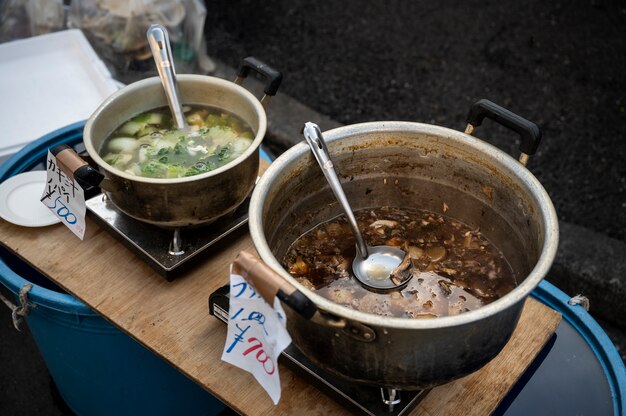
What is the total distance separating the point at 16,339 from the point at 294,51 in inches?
103

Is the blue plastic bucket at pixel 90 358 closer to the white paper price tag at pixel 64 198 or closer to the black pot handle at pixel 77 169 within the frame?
the white paper price tag at pixel 64 198

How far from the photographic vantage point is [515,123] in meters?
1.79

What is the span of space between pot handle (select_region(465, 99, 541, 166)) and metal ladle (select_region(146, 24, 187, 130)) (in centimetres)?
92

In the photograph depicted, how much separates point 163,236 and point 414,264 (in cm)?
77

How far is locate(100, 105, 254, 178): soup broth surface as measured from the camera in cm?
206

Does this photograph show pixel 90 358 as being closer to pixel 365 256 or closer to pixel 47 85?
pixel 365 256

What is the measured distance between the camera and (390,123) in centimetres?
188

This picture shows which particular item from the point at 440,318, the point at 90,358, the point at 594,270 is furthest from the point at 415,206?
the point at 594,270

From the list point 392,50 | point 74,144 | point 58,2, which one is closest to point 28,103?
point 74,144

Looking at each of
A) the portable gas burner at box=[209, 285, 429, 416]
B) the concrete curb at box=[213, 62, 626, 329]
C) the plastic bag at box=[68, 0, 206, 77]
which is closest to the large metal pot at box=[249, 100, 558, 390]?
the portable gas burner at box=[209, 285, 429, 416]

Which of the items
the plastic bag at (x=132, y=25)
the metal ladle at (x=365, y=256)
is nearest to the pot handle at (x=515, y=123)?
the metal ladle at (x=365, y=256)

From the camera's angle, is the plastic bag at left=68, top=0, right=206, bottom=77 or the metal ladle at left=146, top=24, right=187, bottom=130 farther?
the plastic bag at left=68, top=0, right=206, bottom=77

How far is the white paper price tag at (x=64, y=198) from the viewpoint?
1.94 meters

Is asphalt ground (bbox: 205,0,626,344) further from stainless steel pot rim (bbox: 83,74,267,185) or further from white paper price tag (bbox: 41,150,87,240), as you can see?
white paper price tag (bbox: 41,150,87,240)
